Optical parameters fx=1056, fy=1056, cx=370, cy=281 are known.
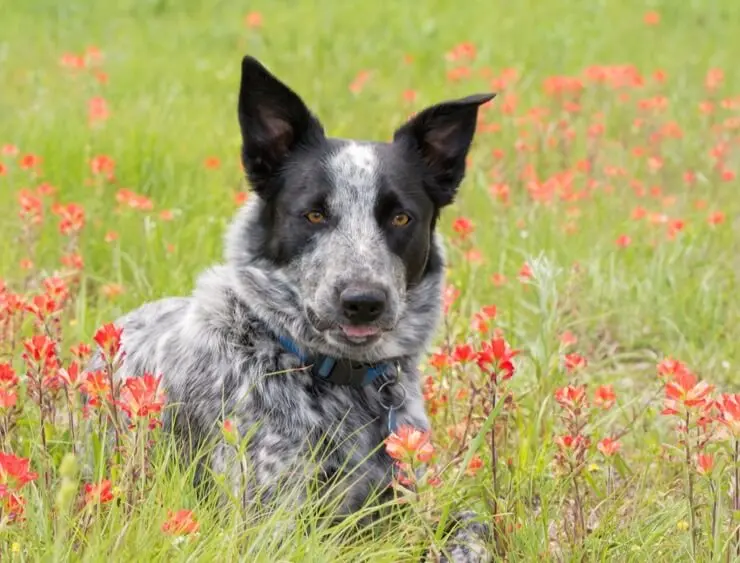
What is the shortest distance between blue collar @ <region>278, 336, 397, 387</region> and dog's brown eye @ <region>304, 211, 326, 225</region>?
46cm

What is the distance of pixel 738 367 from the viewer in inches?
225

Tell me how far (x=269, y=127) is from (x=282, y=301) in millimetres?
738

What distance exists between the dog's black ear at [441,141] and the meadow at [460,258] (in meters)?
0.49

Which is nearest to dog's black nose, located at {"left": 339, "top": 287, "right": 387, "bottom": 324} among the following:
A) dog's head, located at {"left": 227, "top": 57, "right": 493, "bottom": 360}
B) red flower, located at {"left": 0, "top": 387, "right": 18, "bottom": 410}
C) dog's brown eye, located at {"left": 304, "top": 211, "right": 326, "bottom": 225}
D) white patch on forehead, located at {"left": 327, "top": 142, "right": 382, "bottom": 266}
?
dog's head, located at {"left": 227, "top": 57, "right": 493, "bottom": 360}

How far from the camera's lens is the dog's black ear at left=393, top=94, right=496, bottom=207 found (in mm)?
4449

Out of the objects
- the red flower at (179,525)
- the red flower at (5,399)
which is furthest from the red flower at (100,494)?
the red flower at (5,399)

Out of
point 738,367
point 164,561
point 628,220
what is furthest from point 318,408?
point 628,220

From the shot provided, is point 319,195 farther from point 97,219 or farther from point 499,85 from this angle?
point 499,85

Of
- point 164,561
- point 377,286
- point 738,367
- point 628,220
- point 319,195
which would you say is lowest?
point 738,367

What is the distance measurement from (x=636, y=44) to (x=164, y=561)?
37.3 feet

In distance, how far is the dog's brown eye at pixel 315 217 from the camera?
4078mm

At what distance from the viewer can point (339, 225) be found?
13.3 ft

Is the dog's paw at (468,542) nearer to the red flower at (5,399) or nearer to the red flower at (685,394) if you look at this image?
the red flower at (685,394)

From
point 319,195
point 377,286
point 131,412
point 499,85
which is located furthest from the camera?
point 499,85
